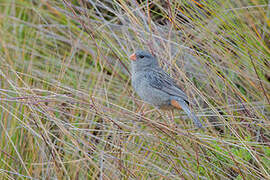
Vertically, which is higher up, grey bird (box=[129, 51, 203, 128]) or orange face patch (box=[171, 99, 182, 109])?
grey bird (box=[129, 51, 203, 128])

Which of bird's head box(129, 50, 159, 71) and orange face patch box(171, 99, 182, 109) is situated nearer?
orange face patch box(171, 99, 182, 109)

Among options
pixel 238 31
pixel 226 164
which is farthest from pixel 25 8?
pixel 226 164

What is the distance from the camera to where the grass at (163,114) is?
2.48m

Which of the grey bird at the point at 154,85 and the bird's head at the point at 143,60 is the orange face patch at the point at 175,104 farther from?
the bird's head at the point at 143,60

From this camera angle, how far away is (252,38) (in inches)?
106

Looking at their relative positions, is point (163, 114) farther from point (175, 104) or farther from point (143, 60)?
point (143, 60)

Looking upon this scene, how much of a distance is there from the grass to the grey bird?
0.09 metres

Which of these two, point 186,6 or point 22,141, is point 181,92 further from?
point 22,141

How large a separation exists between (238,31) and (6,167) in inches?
77.7

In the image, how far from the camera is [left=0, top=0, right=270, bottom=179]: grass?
2.48 metres

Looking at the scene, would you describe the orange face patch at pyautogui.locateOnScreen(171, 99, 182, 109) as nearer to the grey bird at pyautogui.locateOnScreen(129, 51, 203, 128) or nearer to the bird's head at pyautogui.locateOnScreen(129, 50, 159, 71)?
the grey bird at pyautogui.locateOnScreen(129, 51, 203, 128)

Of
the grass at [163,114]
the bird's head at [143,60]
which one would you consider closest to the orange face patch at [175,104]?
the grass at [163,114]

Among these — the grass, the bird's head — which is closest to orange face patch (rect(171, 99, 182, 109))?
the grass

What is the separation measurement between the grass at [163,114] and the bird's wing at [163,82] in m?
0.10
